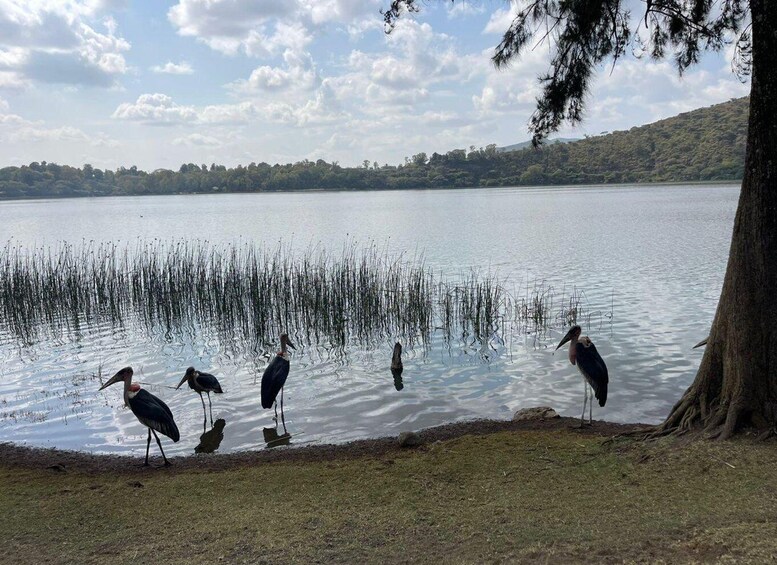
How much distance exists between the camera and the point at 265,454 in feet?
24.0

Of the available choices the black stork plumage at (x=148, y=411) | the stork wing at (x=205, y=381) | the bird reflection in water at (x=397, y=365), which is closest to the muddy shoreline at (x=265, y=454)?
the black stork plumage at (x=148, y=411)

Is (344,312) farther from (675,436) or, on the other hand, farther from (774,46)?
(774,46)

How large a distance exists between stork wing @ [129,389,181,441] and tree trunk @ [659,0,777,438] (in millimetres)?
5479

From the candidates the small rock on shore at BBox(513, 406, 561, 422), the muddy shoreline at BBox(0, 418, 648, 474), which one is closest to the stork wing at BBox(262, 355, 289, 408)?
the muddy shoreline at BBox(0, 418, 648, 474)

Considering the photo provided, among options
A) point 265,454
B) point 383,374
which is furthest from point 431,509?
point 383,374

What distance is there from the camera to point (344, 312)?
14.4 metres

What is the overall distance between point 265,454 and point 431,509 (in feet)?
9.43

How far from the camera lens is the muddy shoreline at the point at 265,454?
22.6 ft

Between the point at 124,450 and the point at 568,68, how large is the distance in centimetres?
686

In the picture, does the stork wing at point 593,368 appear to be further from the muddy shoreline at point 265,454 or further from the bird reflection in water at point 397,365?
the bird reflection in water at point 397,365

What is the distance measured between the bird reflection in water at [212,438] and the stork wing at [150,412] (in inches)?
28.5

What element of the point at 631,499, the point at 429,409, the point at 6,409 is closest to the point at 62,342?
the point at 6,409

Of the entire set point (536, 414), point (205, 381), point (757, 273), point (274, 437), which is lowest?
point (274, 437)

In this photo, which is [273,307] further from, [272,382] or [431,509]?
[431,509]
